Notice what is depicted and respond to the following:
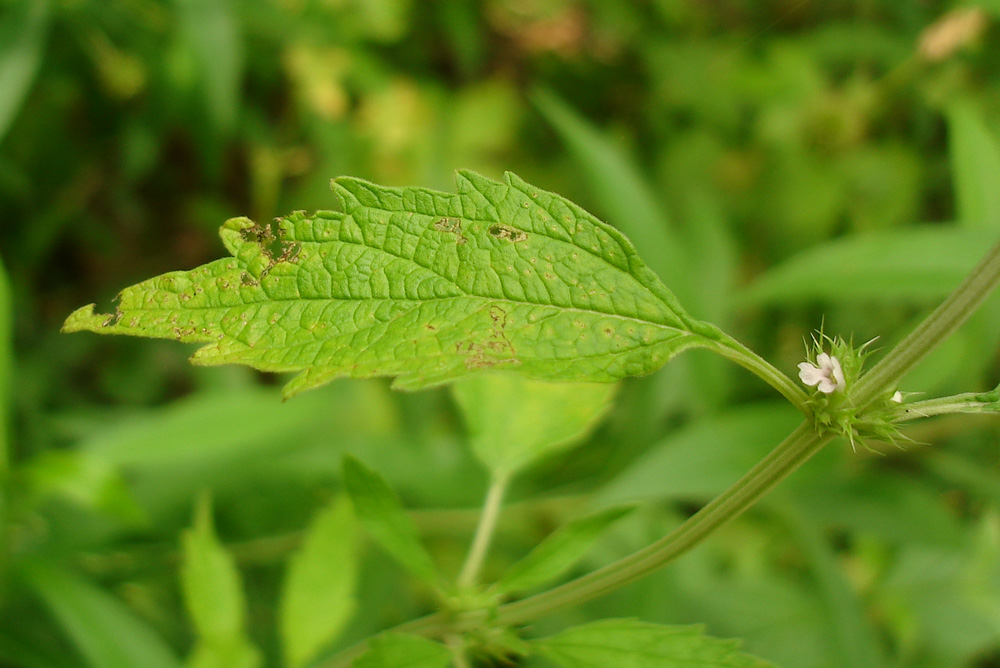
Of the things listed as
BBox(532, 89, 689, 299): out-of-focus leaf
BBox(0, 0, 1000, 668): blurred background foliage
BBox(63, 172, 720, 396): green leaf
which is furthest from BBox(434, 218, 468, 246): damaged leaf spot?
BBox(532, 89, 689, 299): out-of-focus leaf

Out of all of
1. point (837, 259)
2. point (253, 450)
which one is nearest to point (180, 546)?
point (253, 450)

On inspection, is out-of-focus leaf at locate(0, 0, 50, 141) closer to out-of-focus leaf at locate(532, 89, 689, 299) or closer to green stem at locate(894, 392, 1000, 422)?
out-of-focus leaf at locate(532, 89, 689, 299)

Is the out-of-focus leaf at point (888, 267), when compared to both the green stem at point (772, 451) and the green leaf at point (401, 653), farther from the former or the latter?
the green leaf at point (401, 653)

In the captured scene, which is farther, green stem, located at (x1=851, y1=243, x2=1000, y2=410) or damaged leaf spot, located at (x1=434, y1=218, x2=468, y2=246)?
damaged leaf spot, located at (x1=434, y1=218, x2=468, y2=246)

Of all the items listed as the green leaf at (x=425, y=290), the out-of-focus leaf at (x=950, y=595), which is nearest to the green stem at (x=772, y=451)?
the green leaf at (x=425, y=290)

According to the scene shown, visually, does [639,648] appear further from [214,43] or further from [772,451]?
[214,43]
